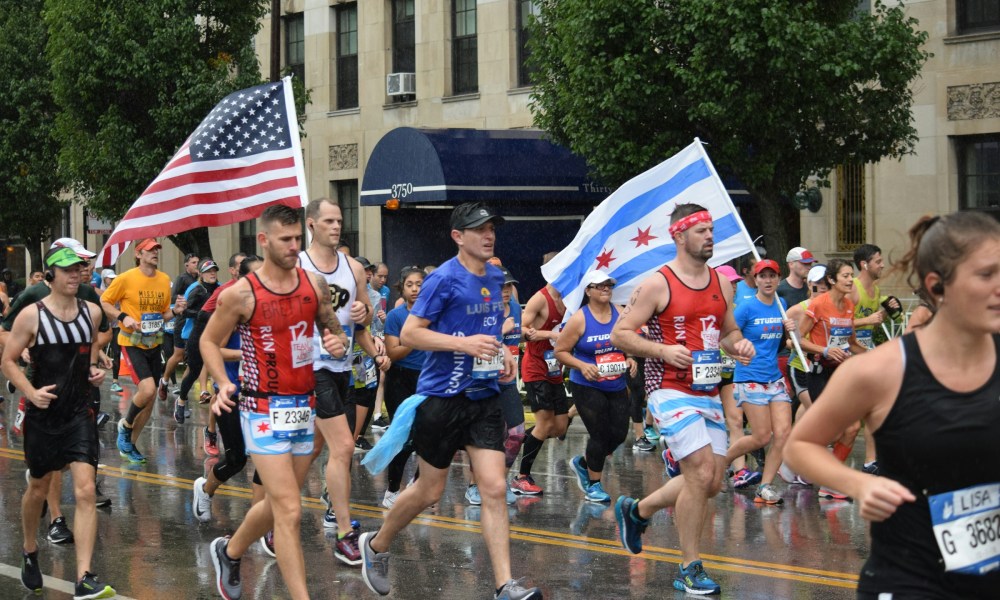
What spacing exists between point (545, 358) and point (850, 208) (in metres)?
12.7

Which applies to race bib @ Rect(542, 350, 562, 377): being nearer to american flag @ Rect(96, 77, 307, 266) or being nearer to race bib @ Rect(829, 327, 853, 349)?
race bib @ Rect(829, 327, 853, 349)

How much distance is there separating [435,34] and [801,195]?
36.5ft

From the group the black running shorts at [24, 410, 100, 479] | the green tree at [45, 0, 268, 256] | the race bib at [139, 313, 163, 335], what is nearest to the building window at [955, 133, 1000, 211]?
the race bib at [139, 313, 163, 335]

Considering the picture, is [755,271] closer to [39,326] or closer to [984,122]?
[39,326]

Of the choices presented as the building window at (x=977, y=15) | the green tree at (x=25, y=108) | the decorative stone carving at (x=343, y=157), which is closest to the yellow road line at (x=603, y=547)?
the building window at (x=977, y=15)

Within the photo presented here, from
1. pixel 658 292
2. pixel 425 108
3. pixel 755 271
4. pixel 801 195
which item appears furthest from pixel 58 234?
pixel 658 292

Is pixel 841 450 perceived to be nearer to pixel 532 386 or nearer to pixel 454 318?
A: pixel 532 386

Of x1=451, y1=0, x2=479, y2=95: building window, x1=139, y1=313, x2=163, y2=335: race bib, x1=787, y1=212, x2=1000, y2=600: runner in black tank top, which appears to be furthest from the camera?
x1=451, y1=0, x2=479, y2=95: building window

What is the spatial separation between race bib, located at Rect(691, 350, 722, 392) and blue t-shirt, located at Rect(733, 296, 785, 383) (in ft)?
11.2

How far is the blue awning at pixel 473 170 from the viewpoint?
22.8 metres

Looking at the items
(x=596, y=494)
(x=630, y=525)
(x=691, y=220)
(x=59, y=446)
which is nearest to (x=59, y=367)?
(x=59, y=446)

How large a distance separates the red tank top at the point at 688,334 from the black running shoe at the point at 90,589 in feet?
10.5

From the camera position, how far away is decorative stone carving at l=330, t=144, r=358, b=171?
32281 mm

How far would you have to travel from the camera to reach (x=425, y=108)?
100 ft
